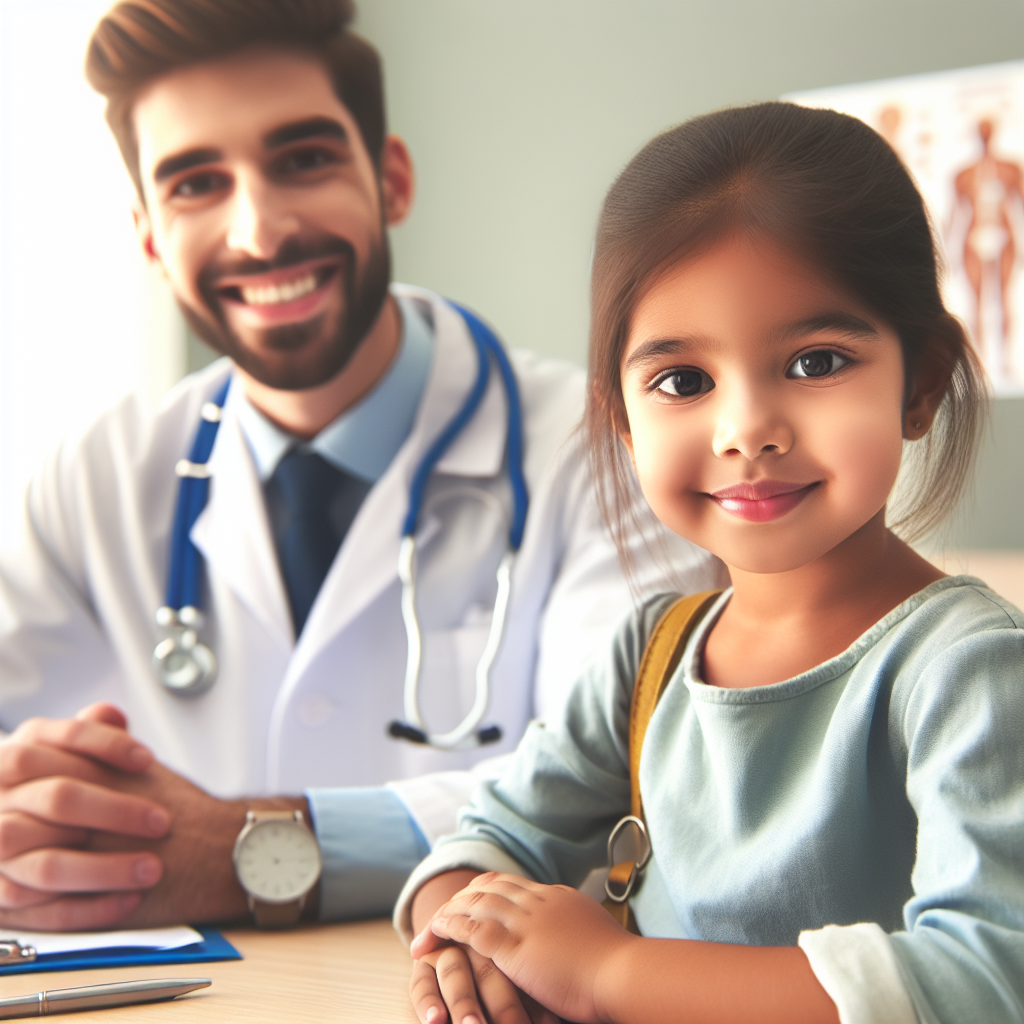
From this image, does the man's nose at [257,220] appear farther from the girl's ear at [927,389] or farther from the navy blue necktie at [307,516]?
the girl's ear at [927,389]

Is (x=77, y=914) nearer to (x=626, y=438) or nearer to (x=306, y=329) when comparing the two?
(x=626, y=438)

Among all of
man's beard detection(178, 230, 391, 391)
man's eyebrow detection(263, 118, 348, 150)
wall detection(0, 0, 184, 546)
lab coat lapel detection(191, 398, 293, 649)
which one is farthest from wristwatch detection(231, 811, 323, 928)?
wall detection(0, 0, 184, 546)

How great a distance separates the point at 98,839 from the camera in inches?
34.1

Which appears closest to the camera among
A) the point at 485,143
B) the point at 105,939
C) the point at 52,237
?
the point at 105,939

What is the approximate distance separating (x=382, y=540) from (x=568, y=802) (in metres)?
0.57

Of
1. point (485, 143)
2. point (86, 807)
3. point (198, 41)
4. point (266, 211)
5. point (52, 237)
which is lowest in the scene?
point (86, 807)

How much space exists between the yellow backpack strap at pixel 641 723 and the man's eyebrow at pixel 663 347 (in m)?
0.18

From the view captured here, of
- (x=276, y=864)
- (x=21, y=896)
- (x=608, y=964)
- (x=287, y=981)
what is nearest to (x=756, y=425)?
(x=608, y=964)

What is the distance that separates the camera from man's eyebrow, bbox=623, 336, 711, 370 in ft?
1.83

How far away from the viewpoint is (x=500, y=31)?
3.02 metres

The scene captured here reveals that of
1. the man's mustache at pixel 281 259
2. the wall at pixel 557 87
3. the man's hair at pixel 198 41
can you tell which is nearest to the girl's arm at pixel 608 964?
the man's mustache at pixel 281 259

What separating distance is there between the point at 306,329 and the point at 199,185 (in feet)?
0.64

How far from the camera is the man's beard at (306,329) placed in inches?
51.6

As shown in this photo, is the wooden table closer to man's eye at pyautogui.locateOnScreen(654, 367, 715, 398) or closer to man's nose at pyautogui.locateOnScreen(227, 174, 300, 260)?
man's eye at pyautogui.locateOnScreen(654, 367, 715, 398)
